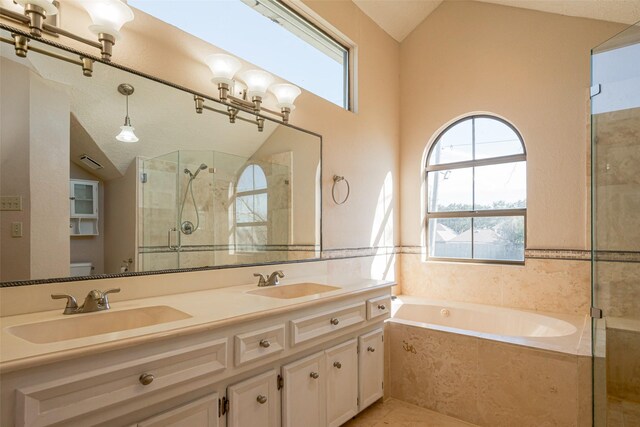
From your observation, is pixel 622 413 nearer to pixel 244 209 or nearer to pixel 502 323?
pixel 502 323

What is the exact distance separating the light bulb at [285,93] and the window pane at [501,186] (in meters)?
2.09

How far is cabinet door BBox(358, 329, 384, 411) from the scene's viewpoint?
84.6 inches

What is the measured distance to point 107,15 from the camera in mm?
1455

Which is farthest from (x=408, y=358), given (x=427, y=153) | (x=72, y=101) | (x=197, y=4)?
(x=197, y=4)

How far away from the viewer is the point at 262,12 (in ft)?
8.04

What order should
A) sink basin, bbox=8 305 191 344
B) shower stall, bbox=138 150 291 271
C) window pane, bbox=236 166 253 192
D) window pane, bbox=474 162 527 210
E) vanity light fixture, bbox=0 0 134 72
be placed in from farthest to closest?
1. window pane, bbox=474 162 527 210
2. window pane, bbox=236 166 253 192
3. shower stall, bbox=138 150 291 271
4. vanity light fixture, bbox=0 0 134 72
5. sink basin, bbox=8 305 191 344

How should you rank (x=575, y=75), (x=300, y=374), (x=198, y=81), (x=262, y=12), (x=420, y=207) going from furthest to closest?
(x=420, y=207), (x=575, y=75), (x=262, y=12), (x=198, y=81), (x=300, y=374)

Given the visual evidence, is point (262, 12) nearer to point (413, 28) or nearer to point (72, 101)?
point (72, 101)

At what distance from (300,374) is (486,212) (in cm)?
252

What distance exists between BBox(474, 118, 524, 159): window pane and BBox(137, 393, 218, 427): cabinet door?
125 inches

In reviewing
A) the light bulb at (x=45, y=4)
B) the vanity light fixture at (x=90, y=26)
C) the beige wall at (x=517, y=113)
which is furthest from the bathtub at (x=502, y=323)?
the light bulb at (x=45, y=4)

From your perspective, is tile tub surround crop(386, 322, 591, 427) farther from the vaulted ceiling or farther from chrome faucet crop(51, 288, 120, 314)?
the vaulted ceiling

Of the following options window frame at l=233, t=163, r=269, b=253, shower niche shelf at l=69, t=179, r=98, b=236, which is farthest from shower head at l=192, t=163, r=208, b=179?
shower niche shelf at l=69, t=179, r=98, b=236

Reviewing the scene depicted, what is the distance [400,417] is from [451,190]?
223 centimetres
